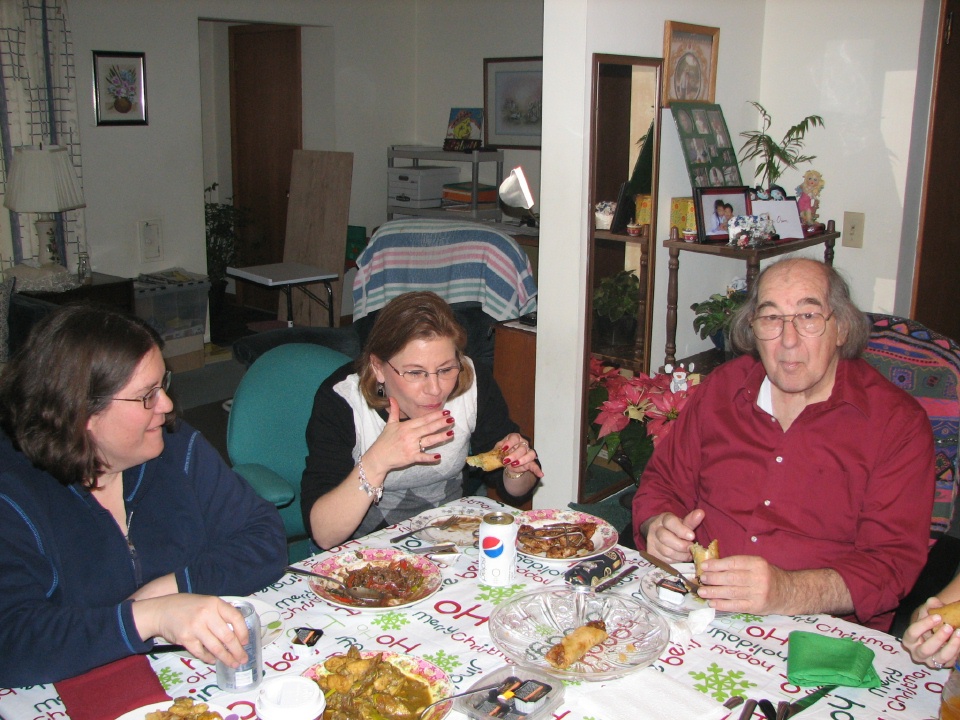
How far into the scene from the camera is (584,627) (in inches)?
55.8

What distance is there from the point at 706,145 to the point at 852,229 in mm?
748

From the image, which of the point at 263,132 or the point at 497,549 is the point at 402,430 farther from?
the point at 263,132

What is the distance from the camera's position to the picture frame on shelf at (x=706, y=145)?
3303mm

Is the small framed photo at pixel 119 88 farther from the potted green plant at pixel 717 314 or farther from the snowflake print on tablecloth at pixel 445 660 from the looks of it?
the snowflake print on tablecloth at pixel 445 660

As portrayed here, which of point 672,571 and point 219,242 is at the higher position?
point 219,242

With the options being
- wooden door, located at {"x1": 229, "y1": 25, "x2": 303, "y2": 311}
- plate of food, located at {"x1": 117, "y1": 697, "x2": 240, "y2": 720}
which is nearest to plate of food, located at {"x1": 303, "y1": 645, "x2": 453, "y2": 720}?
plate of food, located at {"x1": 117, "y1": 697, "x2": 240, "y2": 720}

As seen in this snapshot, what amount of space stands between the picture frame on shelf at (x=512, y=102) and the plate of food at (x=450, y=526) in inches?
179

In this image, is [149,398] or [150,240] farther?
[150,240]

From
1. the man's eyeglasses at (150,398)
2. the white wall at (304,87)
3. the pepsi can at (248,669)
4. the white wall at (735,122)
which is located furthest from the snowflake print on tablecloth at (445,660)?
the white wall at (304,87)

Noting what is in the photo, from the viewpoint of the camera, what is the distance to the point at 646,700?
129cm

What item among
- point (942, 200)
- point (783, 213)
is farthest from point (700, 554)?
point (942, 200)

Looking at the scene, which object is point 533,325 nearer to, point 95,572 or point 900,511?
point 900,511

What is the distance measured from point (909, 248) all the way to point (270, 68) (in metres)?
4.87

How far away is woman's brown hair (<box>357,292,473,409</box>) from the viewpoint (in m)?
1.91
